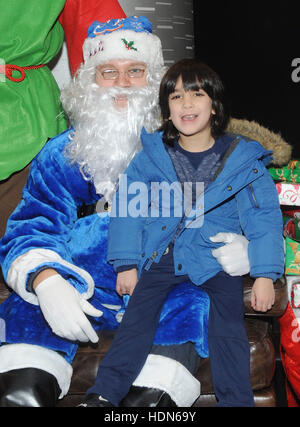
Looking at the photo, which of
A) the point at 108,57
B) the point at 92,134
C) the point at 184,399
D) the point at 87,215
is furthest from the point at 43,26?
the point at 184,399

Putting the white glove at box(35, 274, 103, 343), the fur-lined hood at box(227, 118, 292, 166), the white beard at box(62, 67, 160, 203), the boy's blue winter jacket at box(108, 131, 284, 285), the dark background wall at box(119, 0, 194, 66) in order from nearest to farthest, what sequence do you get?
the white glove at box(35, 274, 103, 343), the boy's blue winter jacket at box(108, 131, 284, 285), the white beard at box(62, 67, 160, 203), the fur-lined hood at box(227, 118, 292, 166), the dark background wall at box(119, 0, 194, 66)

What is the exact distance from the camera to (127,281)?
1438 mm

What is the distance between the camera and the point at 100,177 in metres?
1.57

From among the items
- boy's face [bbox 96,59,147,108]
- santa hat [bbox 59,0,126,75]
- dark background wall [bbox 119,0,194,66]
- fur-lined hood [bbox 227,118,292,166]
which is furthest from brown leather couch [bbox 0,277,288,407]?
dark background wall [bbox 119,0,194,66]

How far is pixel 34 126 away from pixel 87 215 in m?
0.40

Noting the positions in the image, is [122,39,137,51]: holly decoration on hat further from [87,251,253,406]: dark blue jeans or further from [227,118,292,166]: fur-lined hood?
[87,251,253,406]: dark blue jeans

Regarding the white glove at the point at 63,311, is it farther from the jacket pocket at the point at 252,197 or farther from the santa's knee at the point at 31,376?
the jacket pocket at the point at 252,197

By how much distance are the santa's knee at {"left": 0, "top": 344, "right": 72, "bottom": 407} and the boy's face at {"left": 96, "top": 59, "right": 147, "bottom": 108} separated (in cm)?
87

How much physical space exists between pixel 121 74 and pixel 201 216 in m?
0.60

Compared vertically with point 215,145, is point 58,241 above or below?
below

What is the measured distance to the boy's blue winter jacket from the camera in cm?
140

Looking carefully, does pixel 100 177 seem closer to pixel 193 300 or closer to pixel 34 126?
pixel 34 126

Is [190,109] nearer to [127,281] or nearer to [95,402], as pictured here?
[127,281]

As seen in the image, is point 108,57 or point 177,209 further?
point 108,57
